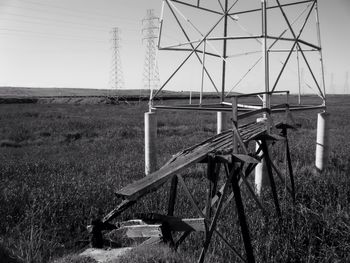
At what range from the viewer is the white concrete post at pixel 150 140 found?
26.2 feet

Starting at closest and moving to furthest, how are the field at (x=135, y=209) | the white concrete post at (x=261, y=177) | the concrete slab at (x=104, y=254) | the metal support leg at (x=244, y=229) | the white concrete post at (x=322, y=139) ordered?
the concrete slab at (x=104, y=254) → the metal support leg at (x=244, y=229) → the field at (x=135, y=209) → the white concrete post at (x=261, y=177) → the white concrete post at (x=322, y=139)

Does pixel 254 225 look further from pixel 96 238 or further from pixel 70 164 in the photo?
pixel 70 164

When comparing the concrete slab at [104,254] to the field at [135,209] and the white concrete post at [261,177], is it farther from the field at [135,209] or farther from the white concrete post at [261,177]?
the white concrete post at [261,177]

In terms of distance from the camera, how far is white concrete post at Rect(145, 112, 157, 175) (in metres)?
7.98

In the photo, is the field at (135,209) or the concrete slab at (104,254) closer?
the concrete slab at (104,254)

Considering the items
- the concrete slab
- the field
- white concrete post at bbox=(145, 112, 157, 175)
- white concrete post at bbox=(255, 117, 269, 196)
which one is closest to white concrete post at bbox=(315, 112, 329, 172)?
the field

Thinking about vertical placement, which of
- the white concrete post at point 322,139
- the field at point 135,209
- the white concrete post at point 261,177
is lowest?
the field at point 135,209

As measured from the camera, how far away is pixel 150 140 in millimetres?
8055

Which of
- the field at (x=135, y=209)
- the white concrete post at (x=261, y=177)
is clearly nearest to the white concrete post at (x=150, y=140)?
the field at (x=135, y=209)

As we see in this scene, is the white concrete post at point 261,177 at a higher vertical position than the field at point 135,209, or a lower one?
higher

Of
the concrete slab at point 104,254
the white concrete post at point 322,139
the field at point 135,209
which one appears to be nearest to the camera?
the concrete slab at point 104,254

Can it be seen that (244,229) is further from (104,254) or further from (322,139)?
(322,139)

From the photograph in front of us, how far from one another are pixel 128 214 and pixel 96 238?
2.16 m

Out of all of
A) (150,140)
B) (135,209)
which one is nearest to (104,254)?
(135,209)
